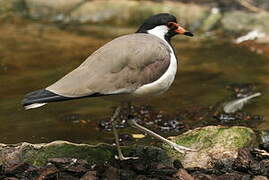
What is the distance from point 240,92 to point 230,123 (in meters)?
0.93

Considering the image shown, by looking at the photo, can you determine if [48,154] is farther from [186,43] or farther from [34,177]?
[186,43]

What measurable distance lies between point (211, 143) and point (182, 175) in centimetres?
62

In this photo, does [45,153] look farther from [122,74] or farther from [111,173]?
[122,74]

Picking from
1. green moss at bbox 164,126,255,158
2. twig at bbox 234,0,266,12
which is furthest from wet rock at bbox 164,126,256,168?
twig at bbox 234,0,266,12

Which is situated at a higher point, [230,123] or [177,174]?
[177,174]

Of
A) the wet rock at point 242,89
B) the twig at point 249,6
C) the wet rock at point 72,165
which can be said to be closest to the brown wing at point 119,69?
the wet rock at point 72,165

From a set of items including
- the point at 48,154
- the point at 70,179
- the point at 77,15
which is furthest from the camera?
the point at 77,15

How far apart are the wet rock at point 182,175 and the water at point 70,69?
126 cm

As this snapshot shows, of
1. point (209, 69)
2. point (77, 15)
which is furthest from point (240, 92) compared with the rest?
point (77, 15)

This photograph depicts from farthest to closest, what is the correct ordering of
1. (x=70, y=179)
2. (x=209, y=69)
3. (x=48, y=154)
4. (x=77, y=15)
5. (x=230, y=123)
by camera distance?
(x=77, y=15) < (x=209, y=69) < (x=230, y=123) < (x=48, y=154) < (x=70, y=179)

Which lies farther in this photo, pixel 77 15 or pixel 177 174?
pixel 77 15

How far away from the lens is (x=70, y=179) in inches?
176

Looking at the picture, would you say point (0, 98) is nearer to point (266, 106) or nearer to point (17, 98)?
point (17, 98)

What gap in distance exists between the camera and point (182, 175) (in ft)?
14.7
